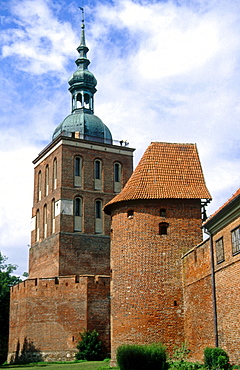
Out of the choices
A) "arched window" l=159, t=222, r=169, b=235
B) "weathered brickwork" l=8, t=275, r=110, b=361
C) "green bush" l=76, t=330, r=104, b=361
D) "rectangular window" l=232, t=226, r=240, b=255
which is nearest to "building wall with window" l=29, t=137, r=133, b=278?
"weathered brickwork" l=8, t=275, r=110, b=361

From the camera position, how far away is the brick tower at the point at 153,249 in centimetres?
2034

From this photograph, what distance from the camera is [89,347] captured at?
28078 mm

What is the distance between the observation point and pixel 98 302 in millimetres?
29156

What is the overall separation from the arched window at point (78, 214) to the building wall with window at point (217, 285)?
16.0 m

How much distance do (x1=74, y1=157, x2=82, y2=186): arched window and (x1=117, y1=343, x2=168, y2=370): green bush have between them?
66.7ft

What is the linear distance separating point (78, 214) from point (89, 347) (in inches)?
398

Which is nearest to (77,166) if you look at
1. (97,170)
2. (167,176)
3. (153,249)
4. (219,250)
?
(97,170)

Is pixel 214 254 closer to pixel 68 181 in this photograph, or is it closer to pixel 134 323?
pixel 134 323

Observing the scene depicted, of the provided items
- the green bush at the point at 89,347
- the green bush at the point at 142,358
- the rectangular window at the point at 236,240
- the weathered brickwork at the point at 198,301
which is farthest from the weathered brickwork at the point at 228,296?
the green bush at the point at 89,347

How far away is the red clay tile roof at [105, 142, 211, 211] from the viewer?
21641mm

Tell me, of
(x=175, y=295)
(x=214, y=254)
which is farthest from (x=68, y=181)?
(x=214, y=254)

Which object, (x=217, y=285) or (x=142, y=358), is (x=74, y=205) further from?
(x=142, y=358)

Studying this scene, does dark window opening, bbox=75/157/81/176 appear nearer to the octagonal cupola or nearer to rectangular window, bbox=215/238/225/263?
the octagonal cupola

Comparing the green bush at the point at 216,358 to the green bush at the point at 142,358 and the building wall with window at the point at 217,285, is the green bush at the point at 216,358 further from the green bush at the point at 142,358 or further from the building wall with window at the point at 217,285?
the green bush at the point at 142,358
